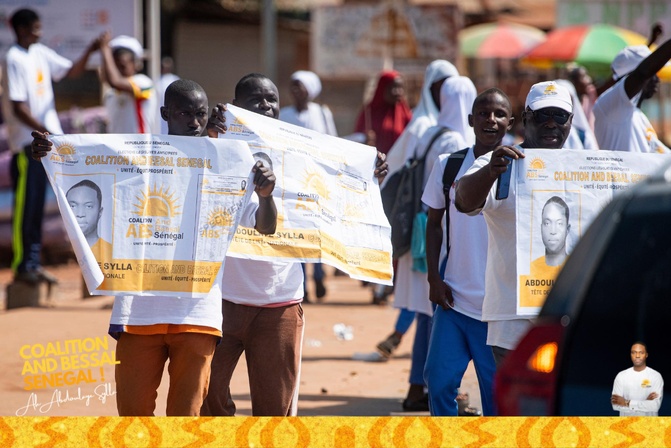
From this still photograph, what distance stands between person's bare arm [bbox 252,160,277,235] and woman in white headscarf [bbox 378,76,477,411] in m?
2.56

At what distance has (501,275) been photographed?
464cm

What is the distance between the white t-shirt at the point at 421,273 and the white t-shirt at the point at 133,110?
368 centimetres

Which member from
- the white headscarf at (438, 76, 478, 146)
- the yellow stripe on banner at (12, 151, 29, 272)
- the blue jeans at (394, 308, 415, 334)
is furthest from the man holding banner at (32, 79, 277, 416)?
the yellow stripe on banner at (12, 151, 29, 272)

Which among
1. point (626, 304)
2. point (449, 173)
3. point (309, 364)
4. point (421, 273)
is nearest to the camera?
point (626, 304)

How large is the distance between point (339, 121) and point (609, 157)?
68.1ft

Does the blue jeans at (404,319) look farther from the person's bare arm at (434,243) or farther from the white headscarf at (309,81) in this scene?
the white headscarf at (309,81)

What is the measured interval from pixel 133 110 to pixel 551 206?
666 cm

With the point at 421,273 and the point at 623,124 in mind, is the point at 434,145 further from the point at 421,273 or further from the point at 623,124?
the point at 623,124

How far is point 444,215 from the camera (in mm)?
5672

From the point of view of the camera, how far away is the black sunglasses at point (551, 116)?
15.6 feet

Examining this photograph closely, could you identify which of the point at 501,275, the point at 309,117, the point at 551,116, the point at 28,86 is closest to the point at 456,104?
the point at 551,116

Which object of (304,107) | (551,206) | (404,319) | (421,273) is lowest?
(404,319)

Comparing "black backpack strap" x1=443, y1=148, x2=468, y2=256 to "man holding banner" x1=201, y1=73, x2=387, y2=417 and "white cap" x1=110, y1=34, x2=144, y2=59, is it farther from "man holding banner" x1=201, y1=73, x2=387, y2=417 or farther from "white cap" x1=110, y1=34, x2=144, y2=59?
"white cap" x1=110, y1=34, x2=144, y2=59

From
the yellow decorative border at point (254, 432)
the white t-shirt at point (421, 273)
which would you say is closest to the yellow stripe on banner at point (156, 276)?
the yellow decorative border at point (254, 432)
